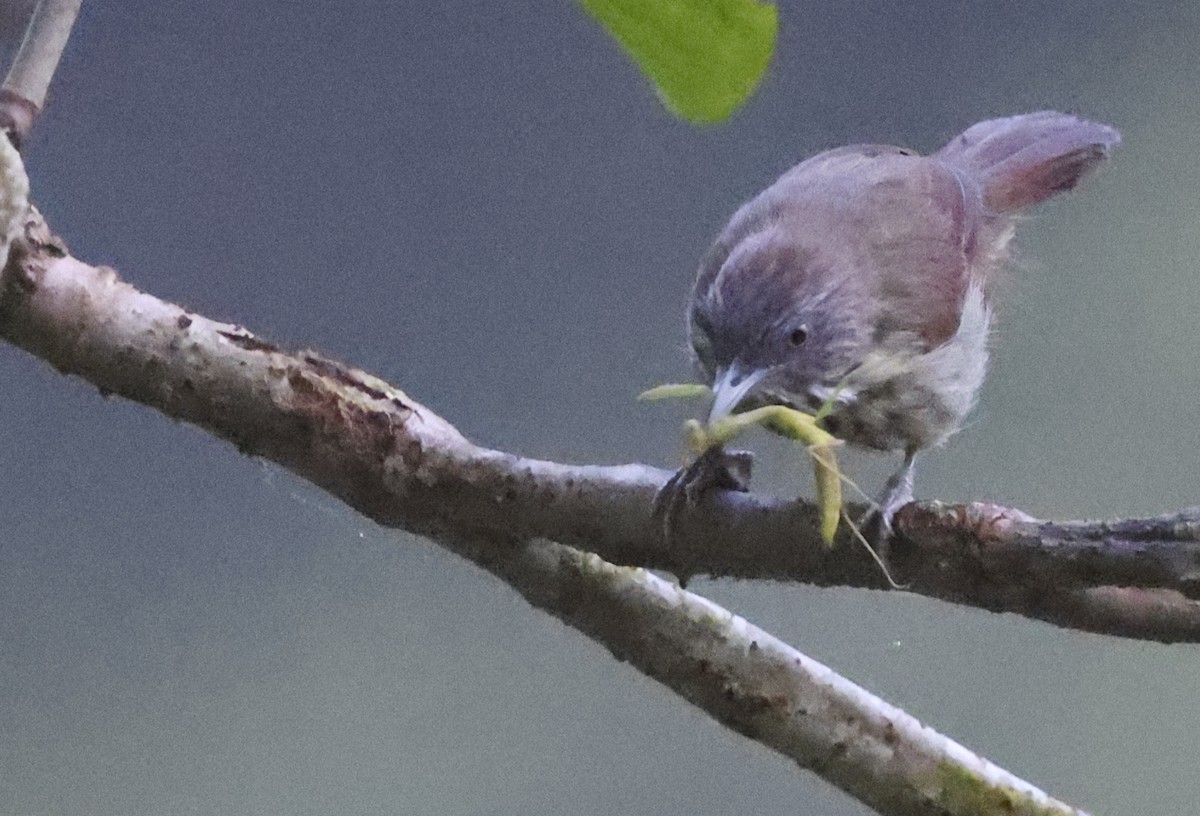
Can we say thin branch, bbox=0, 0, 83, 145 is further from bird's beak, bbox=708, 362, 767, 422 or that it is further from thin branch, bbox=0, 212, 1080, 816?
bird's beak, bbox=708, 362, 767, 422

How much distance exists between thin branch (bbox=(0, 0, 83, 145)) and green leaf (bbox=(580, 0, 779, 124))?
49 centimetres

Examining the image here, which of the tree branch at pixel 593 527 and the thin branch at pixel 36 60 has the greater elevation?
the thin branch at pixel 36 60

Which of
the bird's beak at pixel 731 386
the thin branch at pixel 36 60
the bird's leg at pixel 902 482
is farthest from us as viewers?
the bird's leg at pixel 902 482

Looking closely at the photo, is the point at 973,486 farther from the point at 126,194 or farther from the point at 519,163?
the point at 126,194

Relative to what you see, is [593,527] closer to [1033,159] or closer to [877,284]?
[877,284]

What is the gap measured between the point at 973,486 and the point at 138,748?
1266 mm

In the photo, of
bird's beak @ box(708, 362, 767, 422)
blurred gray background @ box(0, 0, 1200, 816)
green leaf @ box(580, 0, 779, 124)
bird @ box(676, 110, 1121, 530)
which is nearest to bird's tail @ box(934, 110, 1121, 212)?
bird @ box(676, 110, 1121, 530)

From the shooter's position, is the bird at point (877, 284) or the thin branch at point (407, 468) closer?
the thin branch at point (407, 468)

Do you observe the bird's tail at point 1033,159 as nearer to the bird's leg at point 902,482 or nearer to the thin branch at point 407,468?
the bird's leg at point 902,482

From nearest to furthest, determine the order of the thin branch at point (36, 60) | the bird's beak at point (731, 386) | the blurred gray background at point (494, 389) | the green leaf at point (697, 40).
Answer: the green leaf at point (697, 40) → the thin branch at point (36, 60) → the bird's beak at point (731, 386) → the blurred gray background at point (494, 389)

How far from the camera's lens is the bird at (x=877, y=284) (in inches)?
43.1

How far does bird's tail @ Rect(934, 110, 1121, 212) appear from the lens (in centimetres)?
142

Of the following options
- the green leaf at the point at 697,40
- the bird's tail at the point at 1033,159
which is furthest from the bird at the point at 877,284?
the green leaf at the point at 697,40

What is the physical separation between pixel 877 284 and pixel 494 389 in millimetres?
789
